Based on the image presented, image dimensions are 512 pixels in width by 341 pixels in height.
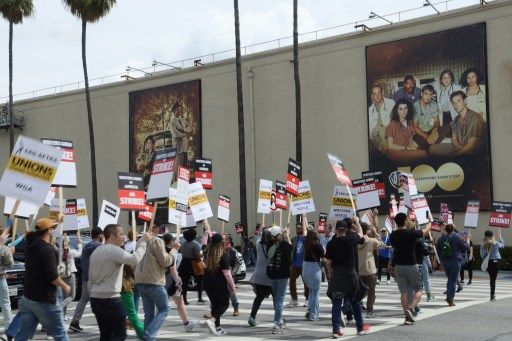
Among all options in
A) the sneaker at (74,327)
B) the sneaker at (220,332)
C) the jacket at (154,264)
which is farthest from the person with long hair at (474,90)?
the jacket at (154,264)

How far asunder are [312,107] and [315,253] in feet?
70.8

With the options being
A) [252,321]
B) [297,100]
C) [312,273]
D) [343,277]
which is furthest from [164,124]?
[343,277]

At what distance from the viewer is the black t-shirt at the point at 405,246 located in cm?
1217

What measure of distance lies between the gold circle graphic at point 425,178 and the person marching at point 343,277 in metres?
19.4

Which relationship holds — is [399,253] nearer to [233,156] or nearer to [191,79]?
[233,156]

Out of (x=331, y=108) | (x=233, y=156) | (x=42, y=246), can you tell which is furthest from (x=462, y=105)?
(x=42, y=246)

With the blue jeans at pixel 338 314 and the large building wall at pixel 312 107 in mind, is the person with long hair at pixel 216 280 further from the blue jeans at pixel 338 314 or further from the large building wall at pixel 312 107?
the large building wall at pixel 312 107

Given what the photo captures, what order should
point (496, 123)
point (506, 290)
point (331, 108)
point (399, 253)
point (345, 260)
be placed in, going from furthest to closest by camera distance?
1. point (331, 108)
2. point (496, 123)
3. point (506, 290)
4. point (399, 253)
5. point (345, 260)

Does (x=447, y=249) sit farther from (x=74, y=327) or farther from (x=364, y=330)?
(x=74, y=327)

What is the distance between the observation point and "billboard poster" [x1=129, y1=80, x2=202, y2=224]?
3781 cm

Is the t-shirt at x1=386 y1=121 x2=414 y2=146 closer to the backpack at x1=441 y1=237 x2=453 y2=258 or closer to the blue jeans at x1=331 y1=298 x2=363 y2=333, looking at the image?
the backpack at x1=441 y1=237 x2=453 y2=258

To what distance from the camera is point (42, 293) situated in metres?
8.16

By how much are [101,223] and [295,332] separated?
5427mm

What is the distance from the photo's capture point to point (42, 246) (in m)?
8.34
